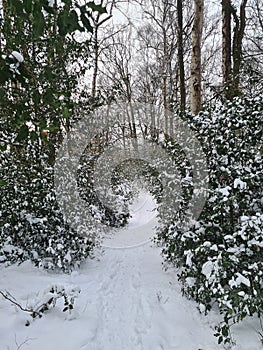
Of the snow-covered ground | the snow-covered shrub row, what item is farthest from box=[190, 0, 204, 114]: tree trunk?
the snow-covered ground

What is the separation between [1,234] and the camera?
3.68m

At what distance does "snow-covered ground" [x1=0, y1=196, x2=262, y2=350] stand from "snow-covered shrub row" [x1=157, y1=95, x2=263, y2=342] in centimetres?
21

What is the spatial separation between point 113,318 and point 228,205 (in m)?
1.57

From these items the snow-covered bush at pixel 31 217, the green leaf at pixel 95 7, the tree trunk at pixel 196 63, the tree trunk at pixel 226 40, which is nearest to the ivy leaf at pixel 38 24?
the green leaf at pixel 95 7

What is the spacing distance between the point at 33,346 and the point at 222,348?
1.48 m

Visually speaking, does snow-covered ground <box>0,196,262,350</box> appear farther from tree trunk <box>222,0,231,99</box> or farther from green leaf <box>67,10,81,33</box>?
tree trunk <box>222,0,231,99</box>

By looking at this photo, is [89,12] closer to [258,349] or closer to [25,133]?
[25,133]

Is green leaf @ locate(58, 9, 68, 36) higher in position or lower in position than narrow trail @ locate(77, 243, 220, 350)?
higher

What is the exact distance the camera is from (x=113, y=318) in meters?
2.68

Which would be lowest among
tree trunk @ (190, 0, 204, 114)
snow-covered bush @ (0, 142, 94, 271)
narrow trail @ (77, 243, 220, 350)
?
narrow trail @ (77, 243, 220, 350)

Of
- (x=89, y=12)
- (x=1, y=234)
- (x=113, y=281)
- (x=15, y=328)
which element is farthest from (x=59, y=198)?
(x=89, y=12)

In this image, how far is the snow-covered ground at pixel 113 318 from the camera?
224cm

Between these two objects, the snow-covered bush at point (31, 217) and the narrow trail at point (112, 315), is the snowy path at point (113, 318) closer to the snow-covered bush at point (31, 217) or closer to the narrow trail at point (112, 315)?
the narrow trail at point (112, 315)

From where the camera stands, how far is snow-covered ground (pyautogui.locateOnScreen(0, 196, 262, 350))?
7.34ft
